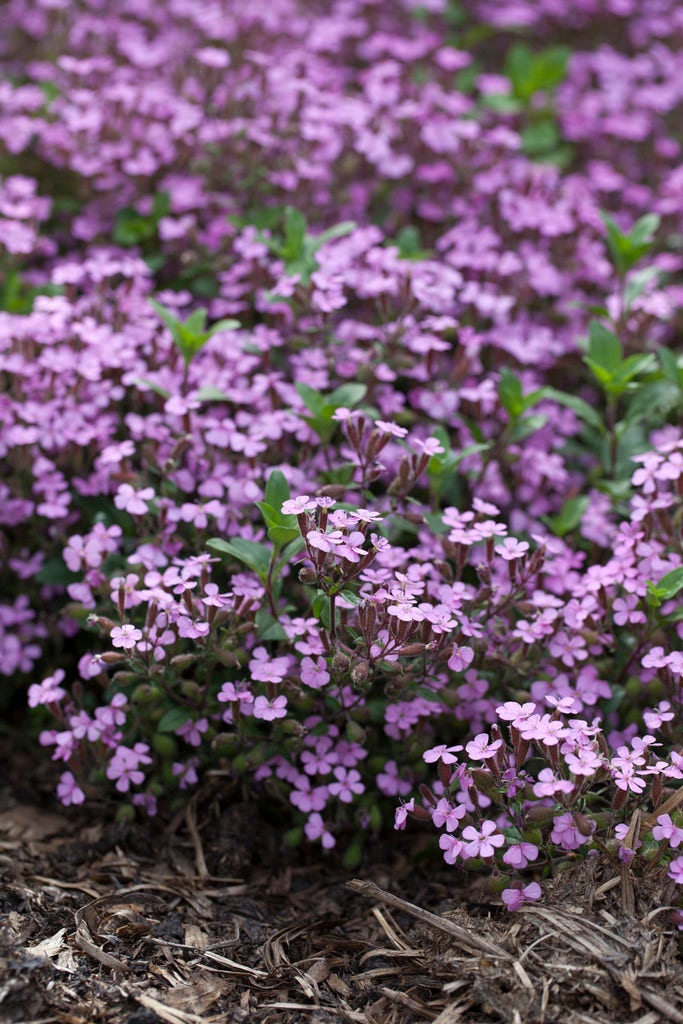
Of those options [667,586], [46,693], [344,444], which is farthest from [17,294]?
[667,586]

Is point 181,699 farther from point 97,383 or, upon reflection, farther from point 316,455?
point 97,383

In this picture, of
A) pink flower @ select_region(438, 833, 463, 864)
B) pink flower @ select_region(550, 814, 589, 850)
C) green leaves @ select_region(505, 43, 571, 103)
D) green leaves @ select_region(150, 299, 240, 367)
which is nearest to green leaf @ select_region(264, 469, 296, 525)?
green leaves @ select_region(150, 299, 240, 367)

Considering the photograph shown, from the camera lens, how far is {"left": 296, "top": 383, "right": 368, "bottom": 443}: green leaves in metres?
3.04

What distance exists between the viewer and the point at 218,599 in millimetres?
2645

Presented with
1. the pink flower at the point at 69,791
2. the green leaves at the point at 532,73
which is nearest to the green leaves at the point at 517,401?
the pink flower at the point at 69,791

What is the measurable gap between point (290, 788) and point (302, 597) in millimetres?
536

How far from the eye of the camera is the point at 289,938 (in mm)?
2598

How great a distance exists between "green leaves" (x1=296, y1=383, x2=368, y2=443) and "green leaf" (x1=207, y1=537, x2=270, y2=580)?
0.44 m

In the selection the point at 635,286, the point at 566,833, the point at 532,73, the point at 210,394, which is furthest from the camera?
the point at 532,73

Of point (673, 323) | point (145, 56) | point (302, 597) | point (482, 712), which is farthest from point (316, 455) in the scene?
point (145, 56)

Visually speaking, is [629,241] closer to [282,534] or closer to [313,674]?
[282,534]

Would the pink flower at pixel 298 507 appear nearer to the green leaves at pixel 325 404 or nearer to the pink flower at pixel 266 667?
the pink flower at pixel 266 667

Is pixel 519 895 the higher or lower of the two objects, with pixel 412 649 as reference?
lower

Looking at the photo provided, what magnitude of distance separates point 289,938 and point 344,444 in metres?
1.51
